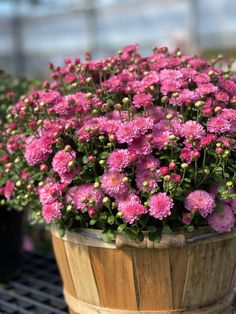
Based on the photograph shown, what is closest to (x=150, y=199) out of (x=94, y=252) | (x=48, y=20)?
(x=94, y=252)

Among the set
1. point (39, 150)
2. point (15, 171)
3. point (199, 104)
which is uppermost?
point (199, 104)

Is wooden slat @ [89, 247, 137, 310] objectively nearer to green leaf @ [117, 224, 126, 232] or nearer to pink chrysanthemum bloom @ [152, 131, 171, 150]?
A: green leaf @ [117, 224, 126, 232]

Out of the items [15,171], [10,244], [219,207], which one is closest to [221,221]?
[219,207]

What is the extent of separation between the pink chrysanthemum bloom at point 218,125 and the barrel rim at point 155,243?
24 centimetres

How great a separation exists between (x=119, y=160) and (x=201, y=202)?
21cm

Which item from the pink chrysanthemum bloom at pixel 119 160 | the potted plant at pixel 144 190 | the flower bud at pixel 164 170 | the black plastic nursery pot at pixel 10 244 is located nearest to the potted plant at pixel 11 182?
the black plastic nursery pot at pixel 10 244

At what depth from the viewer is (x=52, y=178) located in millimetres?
1373

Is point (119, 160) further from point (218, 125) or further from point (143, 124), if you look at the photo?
point (218, 125)

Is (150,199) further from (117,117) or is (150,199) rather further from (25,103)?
(25,103)

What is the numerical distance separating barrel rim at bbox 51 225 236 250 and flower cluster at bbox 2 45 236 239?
2 cm

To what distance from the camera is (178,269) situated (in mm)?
1299

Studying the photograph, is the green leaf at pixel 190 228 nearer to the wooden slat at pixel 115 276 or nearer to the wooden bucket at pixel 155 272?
the wooden bucket at pixel 155 272

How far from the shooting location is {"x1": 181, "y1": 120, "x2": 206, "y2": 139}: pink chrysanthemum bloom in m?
1.28

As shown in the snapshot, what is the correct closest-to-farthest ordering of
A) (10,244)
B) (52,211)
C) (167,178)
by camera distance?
1. (167,178)
2. (52,211)
3. (10,244)
